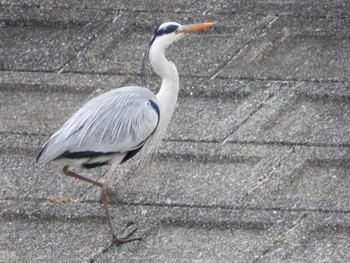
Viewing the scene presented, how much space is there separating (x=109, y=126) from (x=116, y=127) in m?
0.05

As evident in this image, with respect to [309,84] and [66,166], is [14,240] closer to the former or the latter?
[66,166]

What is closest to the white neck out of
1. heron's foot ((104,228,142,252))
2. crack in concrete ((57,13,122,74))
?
heron's foot ((104,228,142,252))

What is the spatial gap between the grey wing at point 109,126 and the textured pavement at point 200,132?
55cm

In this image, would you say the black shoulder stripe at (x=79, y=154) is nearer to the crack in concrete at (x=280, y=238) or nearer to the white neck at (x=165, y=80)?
the white neck at (x=165, y=80)

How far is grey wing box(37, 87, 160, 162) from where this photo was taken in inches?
300

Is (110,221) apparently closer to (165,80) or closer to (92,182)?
(92,182)

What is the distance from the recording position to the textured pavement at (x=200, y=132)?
25.5 ft

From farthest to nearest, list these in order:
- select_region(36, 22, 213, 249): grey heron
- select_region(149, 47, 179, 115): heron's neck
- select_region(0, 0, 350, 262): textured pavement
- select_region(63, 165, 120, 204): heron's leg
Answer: select_region(149, 47, 179, 115): heron's neck, select_region(63, 165, 120, 204): heron's leg, select_region(0, 0, 350, 262): textured pavement, select_region(36, 22, 213, 249): grey heron

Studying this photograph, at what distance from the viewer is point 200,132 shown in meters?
9.09

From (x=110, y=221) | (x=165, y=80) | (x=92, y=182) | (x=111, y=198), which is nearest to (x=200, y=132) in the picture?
(x=165, y=80)

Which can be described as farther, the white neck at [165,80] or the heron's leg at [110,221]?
the white neck at [165,80]

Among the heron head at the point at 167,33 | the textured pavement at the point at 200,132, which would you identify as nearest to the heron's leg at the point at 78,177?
the textured pavement at the point at 200,132

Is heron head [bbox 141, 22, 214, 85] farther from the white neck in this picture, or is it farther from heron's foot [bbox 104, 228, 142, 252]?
heron's foot [bbox 104, 228, 142, 252]

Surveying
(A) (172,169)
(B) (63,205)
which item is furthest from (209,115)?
(B) (63,205)
